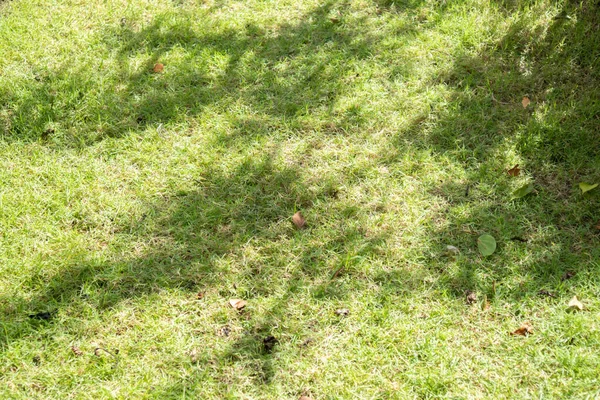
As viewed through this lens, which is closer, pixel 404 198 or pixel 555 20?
pixel 404 198

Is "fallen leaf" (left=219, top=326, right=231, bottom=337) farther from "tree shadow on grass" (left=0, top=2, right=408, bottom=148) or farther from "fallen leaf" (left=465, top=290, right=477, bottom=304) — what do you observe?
"tree shadow on grass" (left=0, top=2, right=408, bottom=148)

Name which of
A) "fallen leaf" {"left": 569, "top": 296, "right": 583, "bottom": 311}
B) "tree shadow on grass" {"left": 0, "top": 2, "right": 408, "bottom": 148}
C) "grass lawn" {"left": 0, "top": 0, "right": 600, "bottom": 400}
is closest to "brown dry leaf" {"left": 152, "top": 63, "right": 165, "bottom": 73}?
"tree shadow on grass" {"left": 0, "top": 2, "right": 408, "bottom": 148}

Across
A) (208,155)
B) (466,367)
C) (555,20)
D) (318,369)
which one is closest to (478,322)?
(466,367)

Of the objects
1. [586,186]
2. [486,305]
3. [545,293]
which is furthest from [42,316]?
[586,186]

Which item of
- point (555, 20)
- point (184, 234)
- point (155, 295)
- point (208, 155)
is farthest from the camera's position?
point (555, 20)

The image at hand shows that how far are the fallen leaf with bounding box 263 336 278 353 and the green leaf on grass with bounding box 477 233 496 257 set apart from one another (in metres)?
1.27

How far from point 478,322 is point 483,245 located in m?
0.51

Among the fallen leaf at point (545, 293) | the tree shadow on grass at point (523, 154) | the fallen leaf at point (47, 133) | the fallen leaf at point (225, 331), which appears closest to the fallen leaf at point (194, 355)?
the fallen leaf at point (225, 331)

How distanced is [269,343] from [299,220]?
0.83 meters

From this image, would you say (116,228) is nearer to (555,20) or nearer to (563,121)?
(563,121)

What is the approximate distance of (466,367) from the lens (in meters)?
2.83

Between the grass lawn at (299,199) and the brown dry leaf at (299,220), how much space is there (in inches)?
1.3

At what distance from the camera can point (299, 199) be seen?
3.64 metres

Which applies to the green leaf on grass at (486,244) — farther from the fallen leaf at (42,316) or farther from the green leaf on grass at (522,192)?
the fallen leaf at (42,316)
